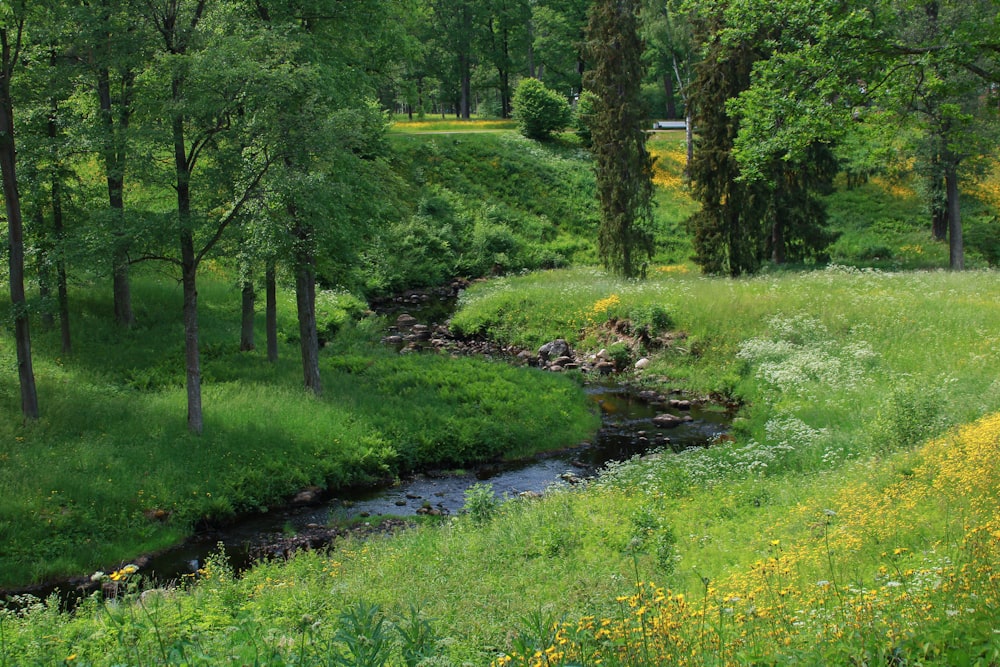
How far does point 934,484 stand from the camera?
8984mm

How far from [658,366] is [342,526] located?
44.7 feet

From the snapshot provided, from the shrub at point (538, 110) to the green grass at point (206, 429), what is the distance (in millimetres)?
35976

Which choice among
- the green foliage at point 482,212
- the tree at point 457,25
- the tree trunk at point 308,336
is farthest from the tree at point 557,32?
the tree trunk at point 308,336

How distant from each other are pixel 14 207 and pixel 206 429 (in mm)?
6043

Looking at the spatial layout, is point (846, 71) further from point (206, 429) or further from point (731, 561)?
point (206, 429)

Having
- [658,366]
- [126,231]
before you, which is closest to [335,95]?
[126,231]

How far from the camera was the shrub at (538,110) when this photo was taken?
182 feet

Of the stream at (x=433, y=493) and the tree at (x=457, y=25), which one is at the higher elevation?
the tree at (x=457, y=25)

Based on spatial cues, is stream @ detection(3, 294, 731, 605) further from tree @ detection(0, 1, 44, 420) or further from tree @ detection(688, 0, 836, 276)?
tree @ detection(688, 0, 836, 276)

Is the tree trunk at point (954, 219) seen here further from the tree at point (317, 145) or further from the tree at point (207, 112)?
the tree at point (207, 112)

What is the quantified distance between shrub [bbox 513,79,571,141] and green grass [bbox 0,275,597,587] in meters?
36.0

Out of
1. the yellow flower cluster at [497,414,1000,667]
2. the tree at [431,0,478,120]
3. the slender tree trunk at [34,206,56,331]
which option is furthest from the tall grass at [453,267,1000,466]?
the tree at [431,0,478,120]

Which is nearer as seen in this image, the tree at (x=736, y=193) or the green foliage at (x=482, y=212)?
the tree at (x=736, y=193)

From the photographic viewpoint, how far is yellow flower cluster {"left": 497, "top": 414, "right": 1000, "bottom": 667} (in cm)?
479
